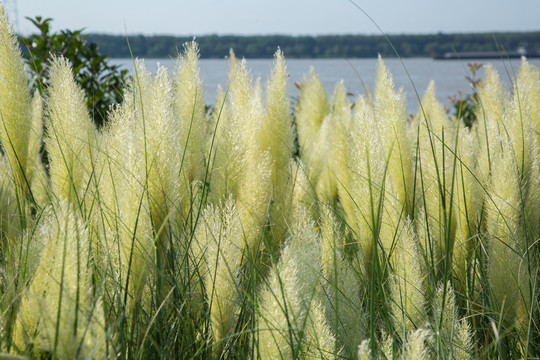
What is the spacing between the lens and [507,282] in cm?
156

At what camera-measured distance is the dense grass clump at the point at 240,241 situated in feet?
3.67

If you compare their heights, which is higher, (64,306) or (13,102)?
(13,102)

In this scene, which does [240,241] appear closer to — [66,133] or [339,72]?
[66,133]

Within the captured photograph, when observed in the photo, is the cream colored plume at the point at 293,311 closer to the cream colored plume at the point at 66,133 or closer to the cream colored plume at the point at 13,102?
the cream colored plume at the point at 66,133

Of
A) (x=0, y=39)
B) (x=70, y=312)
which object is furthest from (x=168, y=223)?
(x=0, y=39)

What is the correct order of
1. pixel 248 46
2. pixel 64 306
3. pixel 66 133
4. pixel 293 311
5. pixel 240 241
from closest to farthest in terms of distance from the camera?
pixel 64 306 → pixel 293 311 → pixel 240 241 → pixel 66 133 → pixel 248 46

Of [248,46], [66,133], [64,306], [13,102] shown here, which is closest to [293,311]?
[64,306]

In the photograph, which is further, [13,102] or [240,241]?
[13,102]

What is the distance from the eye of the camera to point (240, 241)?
1.50 metres

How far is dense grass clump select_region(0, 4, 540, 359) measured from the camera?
112cm

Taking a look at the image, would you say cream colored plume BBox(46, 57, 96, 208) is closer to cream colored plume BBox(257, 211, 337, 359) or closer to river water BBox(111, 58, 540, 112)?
river water BBox(111, 58, 540, 112)

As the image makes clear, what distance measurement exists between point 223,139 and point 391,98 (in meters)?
0.57

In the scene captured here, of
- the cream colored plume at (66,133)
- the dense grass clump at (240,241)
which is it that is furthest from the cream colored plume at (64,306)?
the cream colored plume at (66,133)

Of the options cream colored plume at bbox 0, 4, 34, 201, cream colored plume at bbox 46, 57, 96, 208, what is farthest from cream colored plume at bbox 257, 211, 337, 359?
cream colored plume at bbox 0, 4, 34, 201
